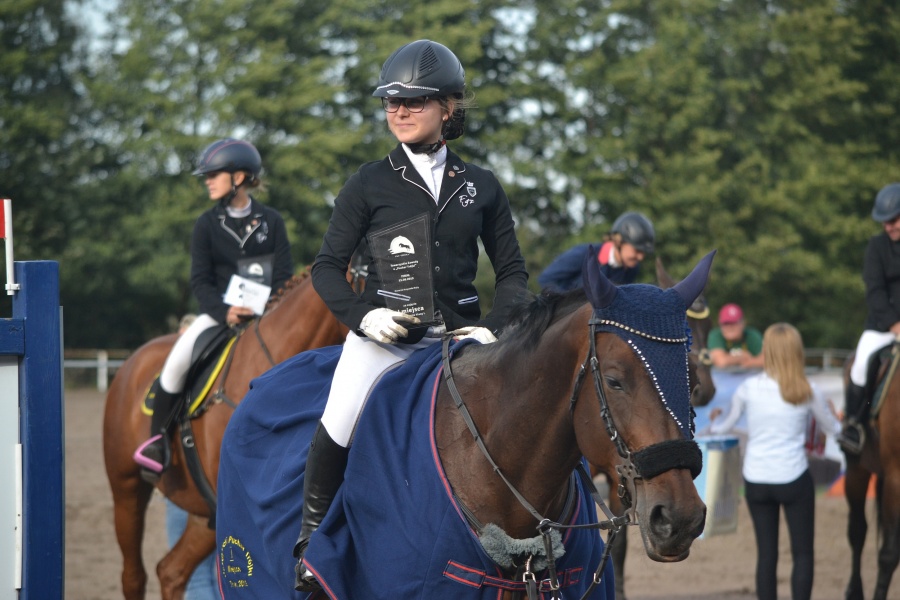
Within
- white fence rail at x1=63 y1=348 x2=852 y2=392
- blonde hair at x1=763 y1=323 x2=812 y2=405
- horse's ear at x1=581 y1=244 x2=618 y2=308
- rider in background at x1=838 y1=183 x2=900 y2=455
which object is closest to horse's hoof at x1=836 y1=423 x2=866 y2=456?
rider in background at x1=838 y1=183 x2=900 y2=455

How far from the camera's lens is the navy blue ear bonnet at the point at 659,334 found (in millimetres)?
3059

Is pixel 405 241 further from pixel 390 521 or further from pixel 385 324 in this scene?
pixel 390 521

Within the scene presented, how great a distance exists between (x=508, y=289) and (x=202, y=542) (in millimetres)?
3300

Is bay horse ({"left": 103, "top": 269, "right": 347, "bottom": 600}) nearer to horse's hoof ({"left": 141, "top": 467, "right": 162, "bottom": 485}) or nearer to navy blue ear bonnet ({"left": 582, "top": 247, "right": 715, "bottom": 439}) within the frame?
horse's hoof ({"left": 141, "top": 467, "right": 162, "bottom": 485})

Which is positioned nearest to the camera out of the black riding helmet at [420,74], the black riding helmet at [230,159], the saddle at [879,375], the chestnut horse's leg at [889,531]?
the black riding helmet at [420,74]

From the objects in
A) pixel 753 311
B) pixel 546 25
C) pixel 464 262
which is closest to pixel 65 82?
pixel 546 25

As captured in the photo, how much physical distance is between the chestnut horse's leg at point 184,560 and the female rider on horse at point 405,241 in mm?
2736

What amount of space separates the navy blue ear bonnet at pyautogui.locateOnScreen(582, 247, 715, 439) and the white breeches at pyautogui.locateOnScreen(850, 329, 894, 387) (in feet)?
19.3

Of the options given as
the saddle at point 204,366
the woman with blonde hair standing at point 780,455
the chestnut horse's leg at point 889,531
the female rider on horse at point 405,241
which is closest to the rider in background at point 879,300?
the chestnut horse's leg at point 889,531

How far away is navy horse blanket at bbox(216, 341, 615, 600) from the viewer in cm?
343

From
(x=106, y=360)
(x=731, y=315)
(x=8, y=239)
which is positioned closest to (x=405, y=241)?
(x=8, y=239)

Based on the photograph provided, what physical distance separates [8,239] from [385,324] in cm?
163

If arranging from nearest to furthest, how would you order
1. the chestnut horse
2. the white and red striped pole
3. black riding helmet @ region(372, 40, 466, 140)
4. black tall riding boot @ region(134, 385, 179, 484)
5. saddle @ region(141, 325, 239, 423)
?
black riding helmet @ region(372, 40, 466, 140), the white and red striped pole, saddle @ region(141, 325, 239, 423), black tall riding boot @ region(134, 385, 179, 484), the chestnut horse

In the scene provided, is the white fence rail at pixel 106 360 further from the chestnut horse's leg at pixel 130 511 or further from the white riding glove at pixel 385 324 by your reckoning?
the white riding glove at pixel 385 324
